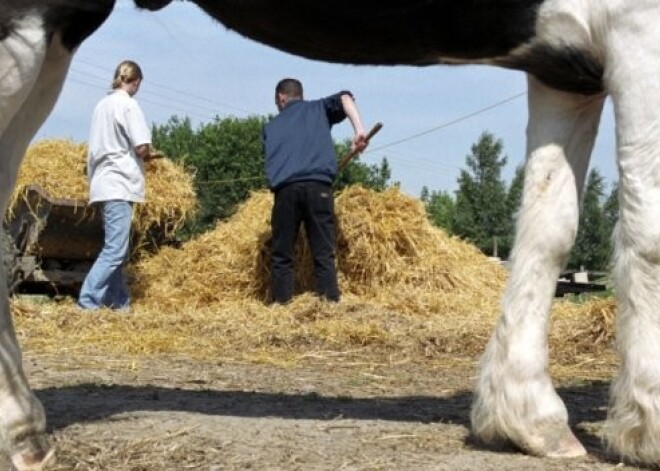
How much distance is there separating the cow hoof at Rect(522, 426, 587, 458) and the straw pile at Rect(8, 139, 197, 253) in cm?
824

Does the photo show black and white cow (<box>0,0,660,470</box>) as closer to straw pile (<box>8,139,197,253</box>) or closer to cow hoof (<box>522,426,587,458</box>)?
cow hoof (<box>522,426,587,458</box>)

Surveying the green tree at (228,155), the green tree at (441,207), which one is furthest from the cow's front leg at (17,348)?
the green tree at (441,207)

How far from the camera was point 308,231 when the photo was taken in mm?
10570

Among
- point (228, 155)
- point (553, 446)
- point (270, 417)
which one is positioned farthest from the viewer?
point (228, 155)

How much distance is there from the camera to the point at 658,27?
141 inches

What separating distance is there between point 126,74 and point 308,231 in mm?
2196

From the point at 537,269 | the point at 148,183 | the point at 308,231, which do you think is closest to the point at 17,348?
the point at 537,269

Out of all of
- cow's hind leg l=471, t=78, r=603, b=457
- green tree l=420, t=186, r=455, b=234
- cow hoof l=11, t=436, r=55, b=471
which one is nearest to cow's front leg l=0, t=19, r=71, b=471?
cow hoof l=11, t=436, r=55, b=471

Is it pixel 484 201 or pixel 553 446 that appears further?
pixel 484 201

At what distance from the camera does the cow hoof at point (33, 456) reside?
11.5ft

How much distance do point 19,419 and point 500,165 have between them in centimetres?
4264

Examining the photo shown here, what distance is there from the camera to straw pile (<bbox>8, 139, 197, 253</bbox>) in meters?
11.6

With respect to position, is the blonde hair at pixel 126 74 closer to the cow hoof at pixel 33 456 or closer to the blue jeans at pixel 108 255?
the blue jeans at pixel 108 255

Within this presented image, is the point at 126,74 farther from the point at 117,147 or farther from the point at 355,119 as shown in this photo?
the point at 355,119
